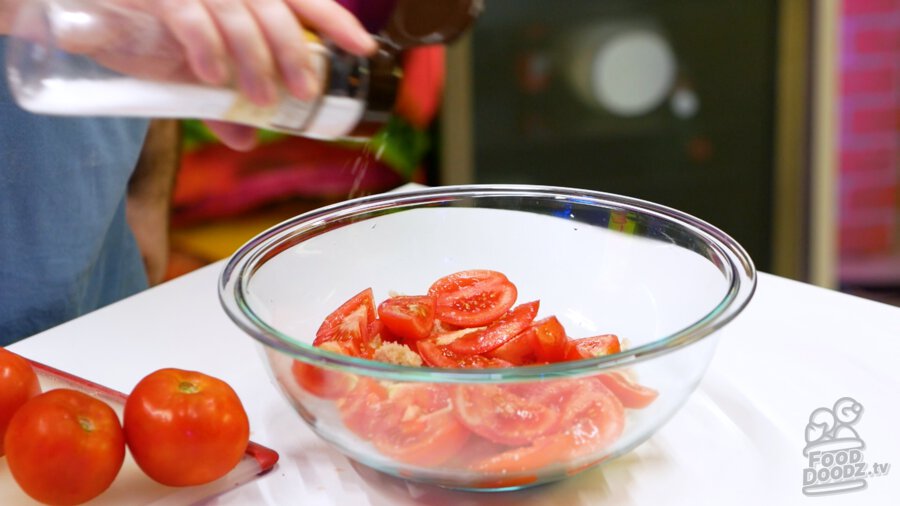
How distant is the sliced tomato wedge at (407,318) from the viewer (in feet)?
2.88

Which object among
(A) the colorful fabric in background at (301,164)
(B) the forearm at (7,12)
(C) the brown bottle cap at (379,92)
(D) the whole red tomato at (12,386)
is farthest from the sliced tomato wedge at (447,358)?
(A) the colorful fabric in background at (301,164)

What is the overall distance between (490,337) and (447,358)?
0.04m

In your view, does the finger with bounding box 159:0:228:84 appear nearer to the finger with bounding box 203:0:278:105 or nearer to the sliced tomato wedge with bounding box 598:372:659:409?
the finger with bounding box 203:0:278:105

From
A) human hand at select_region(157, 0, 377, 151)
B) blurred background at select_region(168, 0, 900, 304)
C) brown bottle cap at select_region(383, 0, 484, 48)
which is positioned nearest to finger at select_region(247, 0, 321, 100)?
human hand at select_region(157, 0, 377, 151)

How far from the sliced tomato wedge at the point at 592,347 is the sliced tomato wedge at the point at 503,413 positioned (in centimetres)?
12

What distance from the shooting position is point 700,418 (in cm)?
90

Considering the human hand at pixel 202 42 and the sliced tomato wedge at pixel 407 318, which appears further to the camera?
the sliced tomato wedge at pixel 407 318

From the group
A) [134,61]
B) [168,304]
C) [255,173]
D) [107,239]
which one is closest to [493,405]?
[134,61]

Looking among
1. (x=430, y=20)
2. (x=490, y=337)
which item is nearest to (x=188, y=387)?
(x=490, y=337)

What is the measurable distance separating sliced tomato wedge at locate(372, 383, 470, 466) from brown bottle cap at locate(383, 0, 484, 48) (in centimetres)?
61

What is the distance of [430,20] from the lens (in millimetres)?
1259

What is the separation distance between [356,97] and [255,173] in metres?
1.75

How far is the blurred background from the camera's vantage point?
270cm

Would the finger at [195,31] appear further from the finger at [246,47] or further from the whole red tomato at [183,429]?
the whole red tomato at [183,429]
